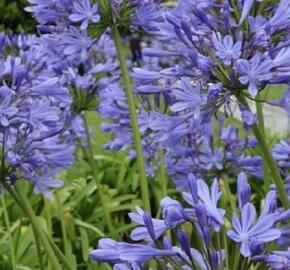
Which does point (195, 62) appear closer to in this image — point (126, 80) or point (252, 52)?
point (252, 52)

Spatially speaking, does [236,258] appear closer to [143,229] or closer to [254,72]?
[143,229]

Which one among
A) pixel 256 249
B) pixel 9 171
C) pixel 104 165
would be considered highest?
pixel 256 249

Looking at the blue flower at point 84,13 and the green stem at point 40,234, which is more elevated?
the blue flower at point 84,13

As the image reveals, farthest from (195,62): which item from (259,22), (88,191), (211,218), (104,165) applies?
(104,165)

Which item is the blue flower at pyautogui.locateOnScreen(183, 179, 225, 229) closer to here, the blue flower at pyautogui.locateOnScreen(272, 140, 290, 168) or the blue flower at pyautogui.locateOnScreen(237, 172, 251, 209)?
the blue flower at pyautogui.locateOnScreen(237, 172, 251, 209)

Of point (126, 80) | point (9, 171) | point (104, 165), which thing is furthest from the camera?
point (104, 165)

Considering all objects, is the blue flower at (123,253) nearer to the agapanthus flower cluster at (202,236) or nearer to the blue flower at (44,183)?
the agapanthus flower cluster at (202,236)

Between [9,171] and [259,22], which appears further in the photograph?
[9,171]

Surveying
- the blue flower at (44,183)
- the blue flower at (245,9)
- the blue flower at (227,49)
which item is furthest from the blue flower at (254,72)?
the blue flower at (44,183)
